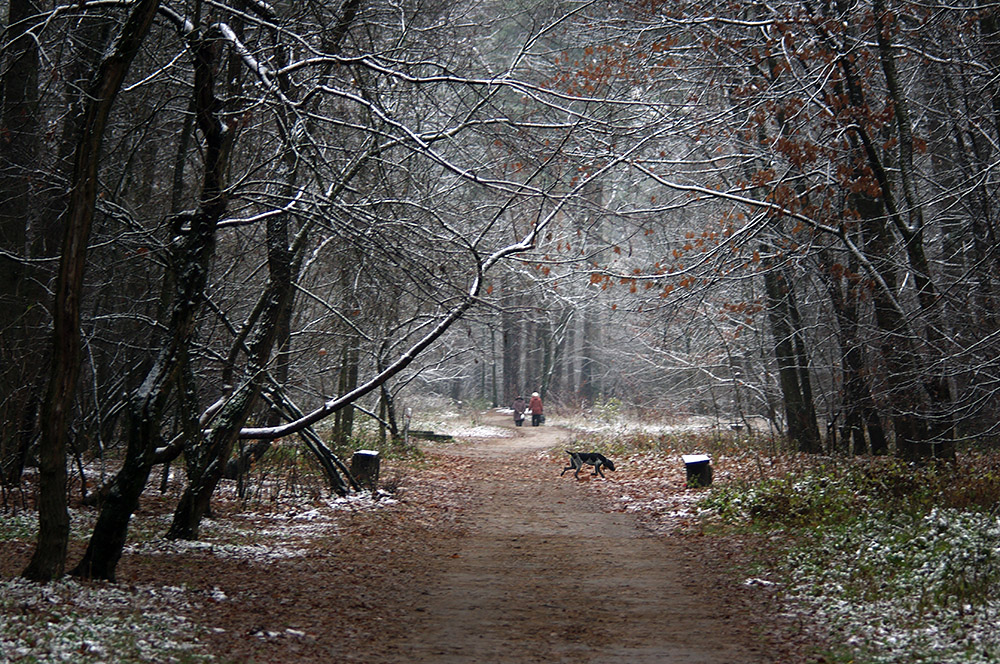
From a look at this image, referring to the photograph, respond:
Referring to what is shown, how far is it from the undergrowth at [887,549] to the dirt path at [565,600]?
900 mm

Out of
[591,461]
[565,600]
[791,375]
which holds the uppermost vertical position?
[791,375]

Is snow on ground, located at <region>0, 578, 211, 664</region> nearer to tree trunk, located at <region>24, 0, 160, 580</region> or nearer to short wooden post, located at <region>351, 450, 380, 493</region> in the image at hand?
tree trunk, located at <region>24, 0, 160, 580</region>

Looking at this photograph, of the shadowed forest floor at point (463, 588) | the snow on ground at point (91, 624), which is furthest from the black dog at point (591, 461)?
the snow on ground at point (91, 624)

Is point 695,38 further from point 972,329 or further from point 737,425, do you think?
point 737,425

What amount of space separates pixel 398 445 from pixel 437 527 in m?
8.53

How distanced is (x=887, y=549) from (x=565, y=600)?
3112 millimetres

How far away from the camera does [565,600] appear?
7.36 metres

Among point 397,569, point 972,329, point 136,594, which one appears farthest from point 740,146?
point 136,594

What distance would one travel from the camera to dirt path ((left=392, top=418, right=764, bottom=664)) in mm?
5855

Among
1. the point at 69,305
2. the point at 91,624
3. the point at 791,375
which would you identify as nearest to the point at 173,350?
the point at 69,305

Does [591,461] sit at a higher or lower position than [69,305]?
lower

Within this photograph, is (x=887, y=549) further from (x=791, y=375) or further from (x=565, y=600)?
(x=791, y=375)

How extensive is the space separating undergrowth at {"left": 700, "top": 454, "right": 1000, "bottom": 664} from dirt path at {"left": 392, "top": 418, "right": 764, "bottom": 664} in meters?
0.90

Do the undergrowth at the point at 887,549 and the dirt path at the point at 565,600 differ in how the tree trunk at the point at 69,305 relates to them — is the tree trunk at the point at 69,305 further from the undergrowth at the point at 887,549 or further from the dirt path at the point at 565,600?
the undergrowth at the point at 887,549
